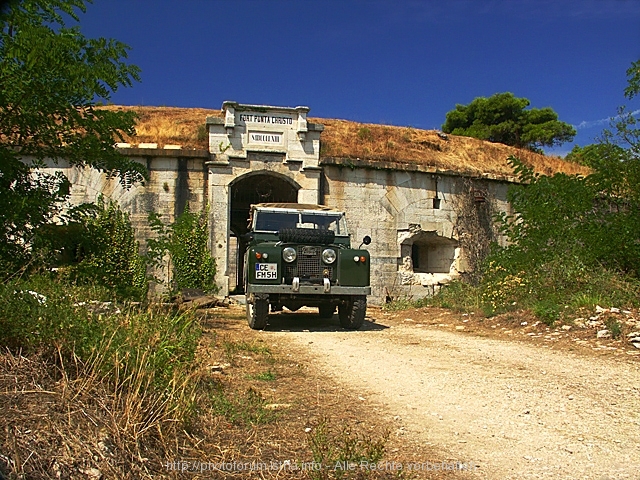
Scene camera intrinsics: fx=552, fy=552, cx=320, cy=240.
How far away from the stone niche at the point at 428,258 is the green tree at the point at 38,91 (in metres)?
8.98

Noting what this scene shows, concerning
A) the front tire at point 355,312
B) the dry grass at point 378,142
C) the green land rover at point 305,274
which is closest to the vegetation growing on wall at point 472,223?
the dry grass at point 378,142

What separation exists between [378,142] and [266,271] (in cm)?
773

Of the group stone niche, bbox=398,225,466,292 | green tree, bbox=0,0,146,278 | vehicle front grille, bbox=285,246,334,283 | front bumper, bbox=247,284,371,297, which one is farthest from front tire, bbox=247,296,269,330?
stone niche, bbox=398,225,466,292

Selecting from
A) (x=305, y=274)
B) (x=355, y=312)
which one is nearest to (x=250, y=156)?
(x=305, y=274)

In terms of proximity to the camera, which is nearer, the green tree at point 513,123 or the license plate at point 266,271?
the license plate at point 266,271

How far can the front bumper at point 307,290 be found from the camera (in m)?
9.01

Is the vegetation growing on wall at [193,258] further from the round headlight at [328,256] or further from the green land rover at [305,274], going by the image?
the round headlight at [328,256]

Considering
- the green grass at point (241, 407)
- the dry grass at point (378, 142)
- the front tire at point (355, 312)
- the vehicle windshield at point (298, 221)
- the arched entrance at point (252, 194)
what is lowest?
the green grass at point (241, 407)

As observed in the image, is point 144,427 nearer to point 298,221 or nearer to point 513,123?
point 298,221

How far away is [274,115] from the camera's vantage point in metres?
14.0

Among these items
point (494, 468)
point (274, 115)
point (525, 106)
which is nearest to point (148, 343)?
point (494, 468)

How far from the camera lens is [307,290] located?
9.12 meters

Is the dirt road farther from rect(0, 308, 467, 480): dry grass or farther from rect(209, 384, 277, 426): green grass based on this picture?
rect(209, 384, 277, 426): green grass

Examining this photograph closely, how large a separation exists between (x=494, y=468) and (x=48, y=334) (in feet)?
9.33
